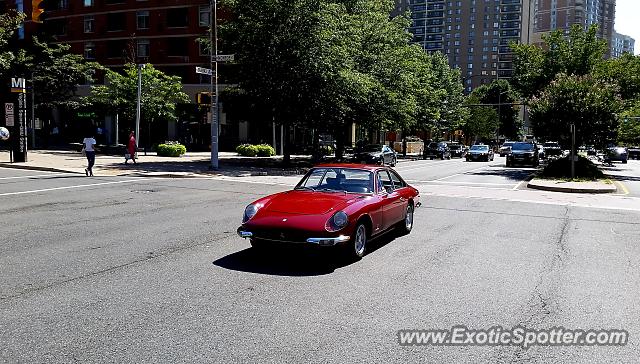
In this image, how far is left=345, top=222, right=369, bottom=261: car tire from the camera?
7.71 meters

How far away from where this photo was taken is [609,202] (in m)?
16.9

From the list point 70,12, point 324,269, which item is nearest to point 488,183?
point 324,269

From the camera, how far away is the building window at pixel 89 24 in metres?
56.7

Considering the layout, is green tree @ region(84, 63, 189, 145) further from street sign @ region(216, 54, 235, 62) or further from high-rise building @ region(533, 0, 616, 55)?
high-rise building @ region(533, 0, 616, 55)

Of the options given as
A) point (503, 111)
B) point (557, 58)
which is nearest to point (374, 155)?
point (557, 58)

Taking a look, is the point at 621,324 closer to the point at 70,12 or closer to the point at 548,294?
the point at 548,294

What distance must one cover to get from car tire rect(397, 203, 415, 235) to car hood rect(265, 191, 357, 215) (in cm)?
203

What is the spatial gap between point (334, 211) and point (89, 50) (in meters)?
57.0

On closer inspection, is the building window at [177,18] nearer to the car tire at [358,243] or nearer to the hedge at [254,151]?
the hedge at [254,151]

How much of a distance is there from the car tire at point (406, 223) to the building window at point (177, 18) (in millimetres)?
47797

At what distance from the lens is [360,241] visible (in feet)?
26.3

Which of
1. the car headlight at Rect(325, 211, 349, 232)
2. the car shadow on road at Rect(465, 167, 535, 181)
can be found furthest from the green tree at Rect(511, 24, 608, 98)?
the car headlight at Rect(325, 211, 349, 232)

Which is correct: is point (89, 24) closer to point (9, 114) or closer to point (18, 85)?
point (9, 114)

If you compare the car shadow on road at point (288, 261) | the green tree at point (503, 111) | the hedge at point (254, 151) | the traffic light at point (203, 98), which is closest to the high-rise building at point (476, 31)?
the green tree at point (503, 111)
